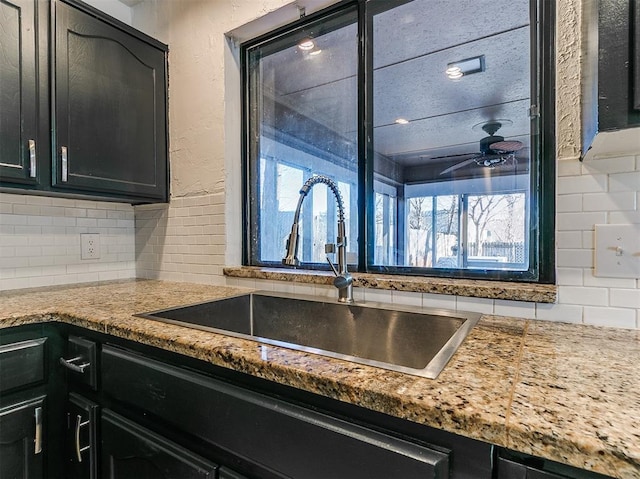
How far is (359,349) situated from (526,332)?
19.3 inches

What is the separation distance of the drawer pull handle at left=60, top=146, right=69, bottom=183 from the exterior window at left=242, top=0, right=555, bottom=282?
2.46 feet

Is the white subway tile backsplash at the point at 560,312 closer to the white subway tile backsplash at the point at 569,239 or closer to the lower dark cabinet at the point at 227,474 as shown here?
the white subway tile backsplash at the point at 569,239

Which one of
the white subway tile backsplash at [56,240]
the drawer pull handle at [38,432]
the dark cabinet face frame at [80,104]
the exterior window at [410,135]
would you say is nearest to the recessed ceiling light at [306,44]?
the exterior window at [410,135]

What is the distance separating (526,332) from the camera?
87 cm

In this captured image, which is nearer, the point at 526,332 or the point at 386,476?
the point at 386,476

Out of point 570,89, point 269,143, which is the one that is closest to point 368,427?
point 570,89

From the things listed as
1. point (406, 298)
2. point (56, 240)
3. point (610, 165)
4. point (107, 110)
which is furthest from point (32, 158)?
point (610, 165)

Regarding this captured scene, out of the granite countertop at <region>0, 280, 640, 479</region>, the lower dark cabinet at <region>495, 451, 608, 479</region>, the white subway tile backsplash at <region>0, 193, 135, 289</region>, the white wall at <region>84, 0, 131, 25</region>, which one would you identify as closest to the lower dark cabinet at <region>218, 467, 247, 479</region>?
the granite countertop at <region>0, 280, 640, 479</region>

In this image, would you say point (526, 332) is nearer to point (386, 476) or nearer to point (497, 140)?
point (386, 476)

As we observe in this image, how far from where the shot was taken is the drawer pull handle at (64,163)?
1410 mm

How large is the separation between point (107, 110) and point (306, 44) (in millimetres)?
959

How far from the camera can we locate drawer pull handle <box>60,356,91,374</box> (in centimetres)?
105

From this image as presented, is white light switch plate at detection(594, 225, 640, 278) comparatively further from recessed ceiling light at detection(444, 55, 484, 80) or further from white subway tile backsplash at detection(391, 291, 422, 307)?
recessed ceiling light at detection(444, 55, 484, 80)

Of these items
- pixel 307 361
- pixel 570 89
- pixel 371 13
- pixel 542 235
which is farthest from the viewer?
pixel 371 13
